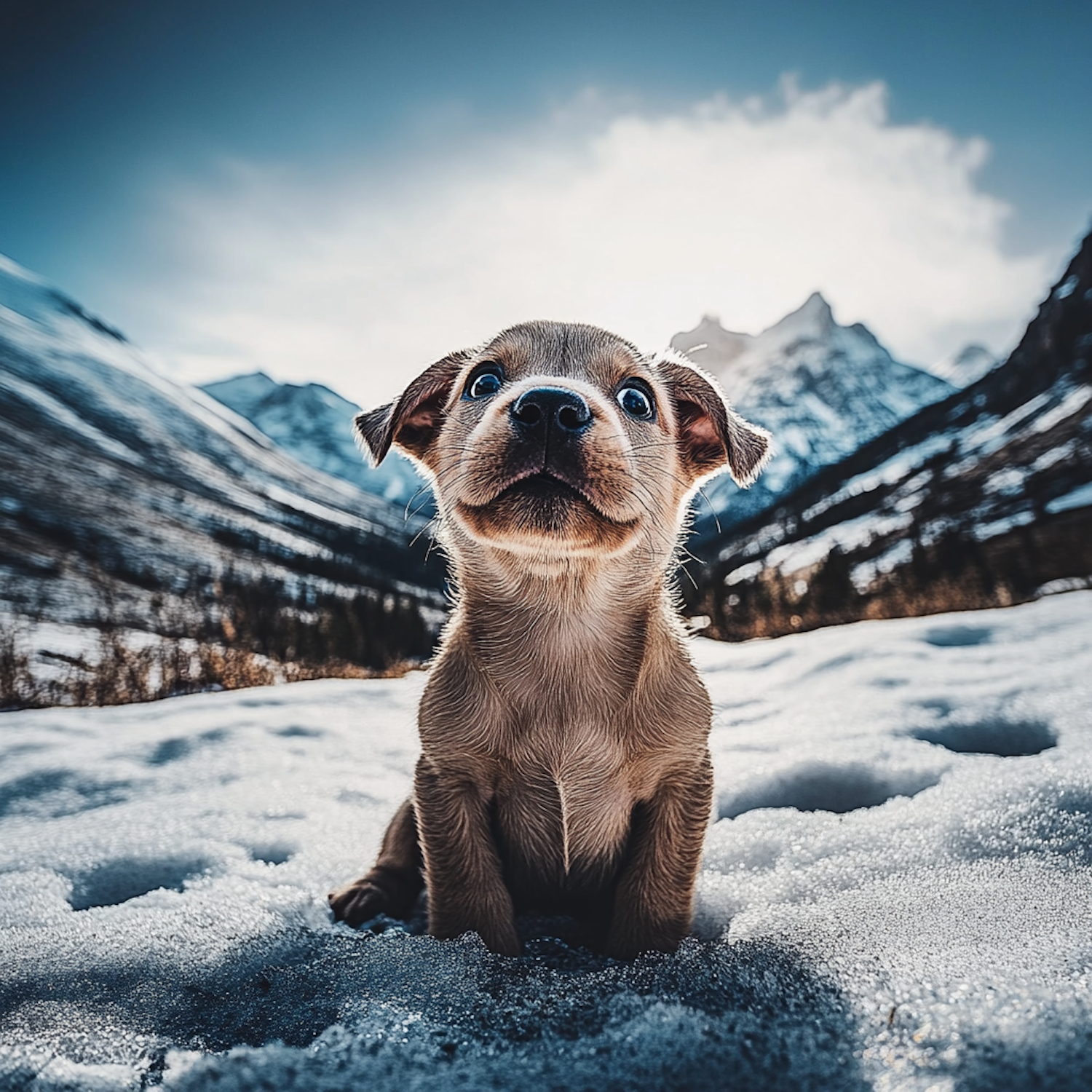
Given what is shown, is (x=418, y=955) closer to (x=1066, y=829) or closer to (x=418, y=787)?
(x=418, y=787)

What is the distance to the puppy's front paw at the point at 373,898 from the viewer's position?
2.84 m

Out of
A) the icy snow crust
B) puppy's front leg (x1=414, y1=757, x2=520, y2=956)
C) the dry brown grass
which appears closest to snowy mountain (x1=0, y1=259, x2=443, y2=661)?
the dry brown grass

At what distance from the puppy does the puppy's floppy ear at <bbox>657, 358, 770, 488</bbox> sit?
1.09 feet

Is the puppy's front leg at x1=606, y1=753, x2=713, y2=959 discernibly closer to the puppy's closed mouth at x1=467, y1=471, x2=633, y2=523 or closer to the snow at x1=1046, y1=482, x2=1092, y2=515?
the puppy's closed mouth at x1=467, y1=471, x2=633, y2=523

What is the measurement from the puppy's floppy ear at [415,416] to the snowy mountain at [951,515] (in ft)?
40.4

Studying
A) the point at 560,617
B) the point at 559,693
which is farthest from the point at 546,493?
the point at 559,693

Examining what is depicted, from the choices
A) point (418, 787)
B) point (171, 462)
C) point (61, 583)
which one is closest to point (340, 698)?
point (418, 787)

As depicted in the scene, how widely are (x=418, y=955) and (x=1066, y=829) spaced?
2394 mm

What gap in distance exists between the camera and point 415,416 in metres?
3.53

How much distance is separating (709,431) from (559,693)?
163 cm

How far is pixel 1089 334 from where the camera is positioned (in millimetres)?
76500

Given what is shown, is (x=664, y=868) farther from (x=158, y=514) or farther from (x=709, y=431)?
(x=158, y=514)

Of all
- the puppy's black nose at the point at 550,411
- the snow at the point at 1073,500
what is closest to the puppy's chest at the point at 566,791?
the puppy's black nose at the point at 550,411

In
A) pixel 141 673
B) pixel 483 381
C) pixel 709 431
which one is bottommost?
pixel 141 673
